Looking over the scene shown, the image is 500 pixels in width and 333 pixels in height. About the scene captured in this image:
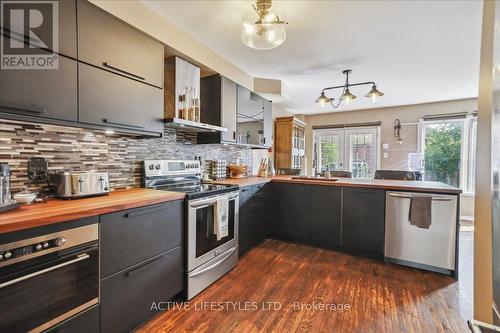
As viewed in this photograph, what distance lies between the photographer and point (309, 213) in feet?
9.93

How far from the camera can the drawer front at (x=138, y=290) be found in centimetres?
135

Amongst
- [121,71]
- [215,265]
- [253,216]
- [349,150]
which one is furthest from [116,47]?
[349,150]

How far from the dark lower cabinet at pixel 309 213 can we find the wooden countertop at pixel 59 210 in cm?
191

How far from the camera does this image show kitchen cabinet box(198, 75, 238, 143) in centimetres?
272

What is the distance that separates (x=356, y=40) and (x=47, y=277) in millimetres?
3021

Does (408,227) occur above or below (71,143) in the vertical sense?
below

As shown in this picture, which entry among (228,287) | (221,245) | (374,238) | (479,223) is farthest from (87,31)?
(374,238)

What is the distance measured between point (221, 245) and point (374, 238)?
69.3 inches

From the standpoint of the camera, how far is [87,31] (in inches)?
57.7

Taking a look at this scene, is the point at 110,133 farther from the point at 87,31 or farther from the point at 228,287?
the point at 228,287

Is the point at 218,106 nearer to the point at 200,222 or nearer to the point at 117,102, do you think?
the point at 117,102

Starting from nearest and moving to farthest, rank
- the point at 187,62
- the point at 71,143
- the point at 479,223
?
the point at 479,223 → the point at 71,143 → the point at 187,62

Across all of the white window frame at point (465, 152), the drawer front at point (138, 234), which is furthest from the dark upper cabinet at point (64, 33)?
the white window frame at point (465, 152)

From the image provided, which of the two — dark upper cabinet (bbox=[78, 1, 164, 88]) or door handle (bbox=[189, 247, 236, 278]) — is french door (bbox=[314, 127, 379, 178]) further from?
dark upper cabinet (bbox=[78, 1, 164, 88])
